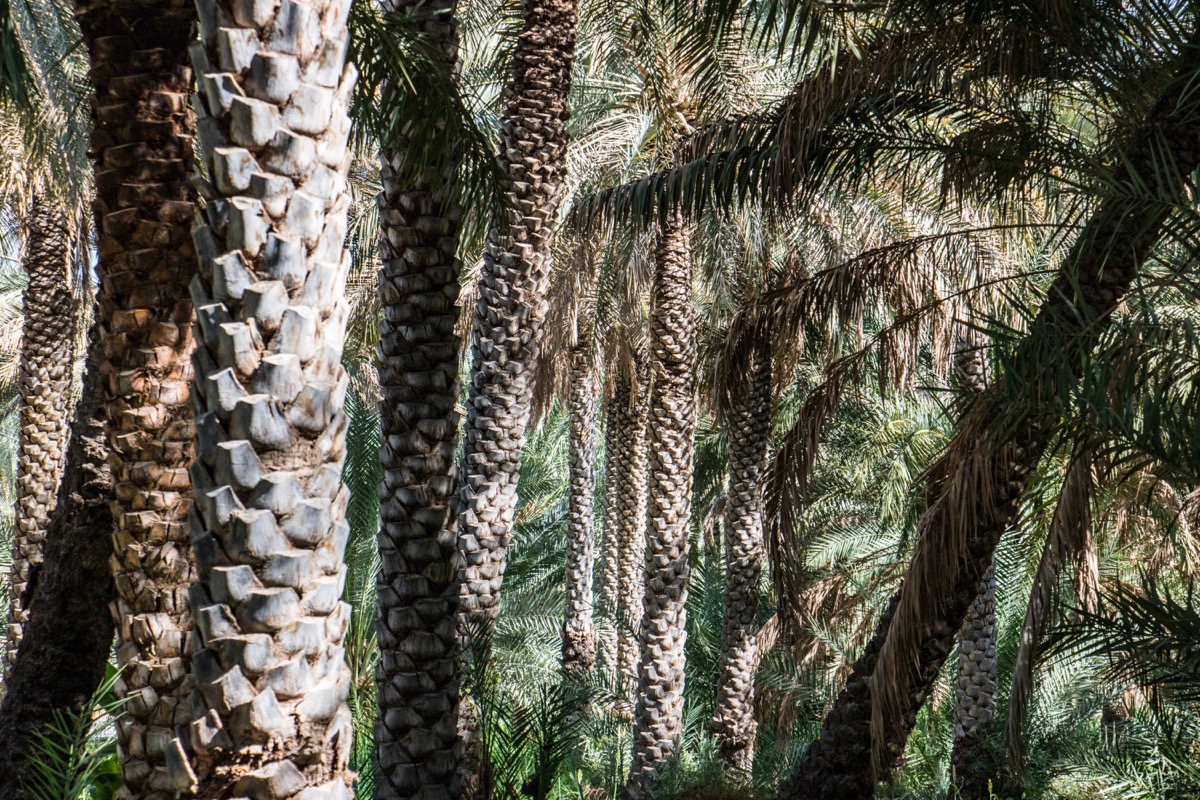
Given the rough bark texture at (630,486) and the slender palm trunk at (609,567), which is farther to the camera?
the slender palm trunk at (609,567)

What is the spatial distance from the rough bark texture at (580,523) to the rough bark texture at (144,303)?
12.4 m

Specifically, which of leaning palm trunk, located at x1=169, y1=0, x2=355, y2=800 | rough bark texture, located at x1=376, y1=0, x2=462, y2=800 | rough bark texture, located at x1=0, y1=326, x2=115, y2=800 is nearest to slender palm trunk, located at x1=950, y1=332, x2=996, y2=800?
rough bark texture, located at x1=376, y1=0, x2=462, y2=800

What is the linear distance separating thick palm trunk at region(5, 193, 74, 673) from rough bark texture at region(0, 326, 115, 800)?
Answer: 6.78m

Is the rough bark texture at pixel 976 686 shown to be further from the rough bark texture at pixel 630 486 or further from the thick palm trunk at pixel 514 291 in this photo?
the thick palm trunk at pixel 514 291

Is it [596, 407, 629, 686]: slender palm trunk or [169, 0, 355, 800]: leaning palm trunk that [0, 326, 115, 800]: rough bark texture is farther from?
[596, 407, 629, 686]: slender palm trunk

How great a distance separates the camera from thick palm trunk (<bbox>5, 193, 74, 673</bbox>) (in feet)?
38.7

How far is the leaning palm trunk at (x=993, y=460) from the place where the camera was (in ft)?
18.1

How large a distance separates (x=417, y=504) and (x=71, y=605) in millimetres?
2220

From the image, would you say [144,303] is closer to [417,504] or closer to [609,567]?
[417,504]

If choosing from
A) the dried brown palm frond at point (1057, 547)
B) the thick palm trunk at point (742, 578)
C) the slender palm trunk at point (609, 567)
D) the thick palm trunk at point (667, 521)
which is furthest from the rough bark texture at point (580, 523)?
the dried brown palm frond at point (1057, 547)

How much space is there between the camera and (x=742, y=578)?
551 inches

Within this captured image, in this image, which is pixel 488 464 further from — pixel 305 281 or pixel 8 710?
pixel 305 281

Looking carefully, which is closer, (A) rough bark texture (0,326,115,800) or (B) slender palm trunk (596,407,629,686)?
(A) rough bark texture (0,326,115,800)

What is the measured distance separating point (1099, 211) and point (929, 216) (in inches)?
232
